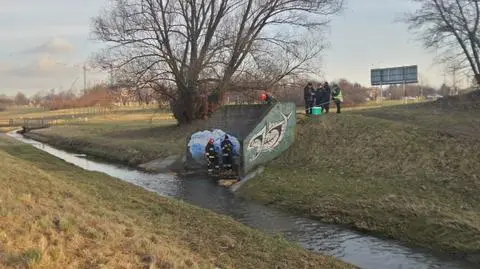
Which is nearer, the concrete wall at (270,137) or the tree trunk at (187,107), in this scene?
the concrete wall at (270,137)

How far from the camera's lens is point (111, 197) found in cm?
1454

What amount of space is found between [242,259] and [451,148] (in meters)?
12.5

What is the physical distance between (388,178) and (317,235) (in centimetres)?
579

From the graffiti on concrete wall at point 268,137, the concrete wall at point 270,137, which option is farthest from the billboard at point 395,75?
the graffiti on concrete wall at point 268,137

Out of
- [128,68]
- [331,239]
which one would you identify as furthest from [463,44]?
[331,239]

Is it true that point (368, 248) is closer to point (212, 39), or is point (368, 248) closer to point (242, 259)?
point (242, 259)

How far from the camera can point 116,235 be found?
29.5ft

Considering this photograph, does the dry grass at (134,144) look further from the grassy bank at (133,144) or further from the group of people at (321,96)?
the group of people at (321,96)

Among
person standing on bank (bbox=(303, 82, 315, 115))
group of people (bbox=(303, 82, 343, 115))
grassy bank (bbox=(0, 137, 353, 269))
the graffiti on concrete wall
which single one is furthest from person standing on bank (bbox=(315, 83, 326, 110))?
grassy bank (bbox=(0, 137, 353, 269))

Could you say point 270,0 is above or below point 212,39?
above

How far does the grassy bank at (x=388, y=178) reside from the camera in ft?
44.2

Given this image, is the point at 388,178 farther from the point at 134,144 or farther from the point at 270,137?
the point at 134,144

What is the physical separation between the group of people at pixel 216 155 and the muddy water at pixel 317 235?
239cm

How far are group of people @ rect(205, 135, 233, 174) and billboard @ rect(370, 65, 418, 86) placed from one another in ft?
247
